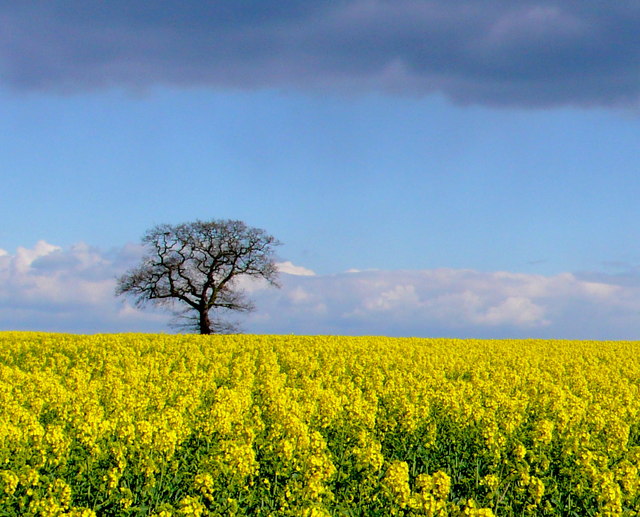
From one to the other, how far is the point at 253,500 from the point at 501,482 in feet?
13.3

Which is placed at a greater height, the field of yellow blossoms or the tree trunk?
the tree trunk

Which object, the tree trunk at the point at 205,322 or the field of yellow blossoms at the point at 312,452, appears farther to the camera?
the tree trunk at the point at 205,322

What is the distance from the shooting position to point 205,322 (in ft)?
197

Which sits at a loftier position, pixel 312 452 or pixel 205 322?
pixel 205 322

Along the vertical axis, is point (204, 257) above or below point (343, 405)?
above

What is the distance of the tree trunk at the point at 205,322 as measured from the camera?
59.9 m

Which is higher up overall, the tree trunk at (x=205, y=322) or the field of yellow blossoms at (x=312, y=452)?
the tree trunk at (x=205, y=322)

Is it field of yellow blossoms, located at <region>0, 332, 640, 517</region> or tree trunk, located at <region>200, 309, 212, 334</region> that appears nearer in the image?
field of yellow blossoms, located at <region>0, 332, 640, 517</region>

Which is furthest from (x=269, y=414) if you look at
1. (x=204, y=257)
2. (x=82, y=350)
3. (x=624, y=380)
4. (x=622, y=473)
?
(x=204, y=257)

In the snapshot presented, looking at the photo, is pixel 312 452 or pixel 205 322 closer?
pixel 312 452

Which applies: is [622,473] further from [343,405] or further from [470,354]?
[470,354]

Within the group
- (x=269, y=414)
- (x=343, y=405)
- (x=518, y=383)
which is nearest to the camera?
(x=269, y=414)

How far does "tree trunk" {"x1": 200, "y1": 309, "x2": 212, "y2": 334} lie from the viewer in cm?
5991

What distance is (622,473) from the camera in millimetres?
10773
